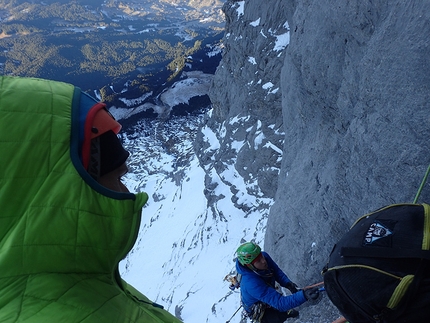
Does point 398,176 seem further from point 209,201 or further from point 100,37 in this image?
point 100,37

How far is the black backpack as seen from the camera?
2.53 meters

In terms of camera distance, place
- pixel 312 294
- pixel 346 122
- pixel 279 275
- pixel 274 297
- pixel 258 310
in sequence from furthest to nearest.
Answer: pixel 346 122
pixel 279 275
pixel 258 310
pixel 274 297
pixel 312 294

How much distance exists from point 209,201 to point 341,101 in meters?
30.1

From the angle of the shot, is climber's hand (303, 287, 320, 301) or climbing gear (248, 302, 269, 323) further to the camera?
climbing gear (248, 302, 269, 323)

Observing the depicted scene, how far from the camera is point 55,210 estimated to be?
167cm

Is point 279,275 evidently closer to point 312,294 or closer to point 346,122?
point 312,294

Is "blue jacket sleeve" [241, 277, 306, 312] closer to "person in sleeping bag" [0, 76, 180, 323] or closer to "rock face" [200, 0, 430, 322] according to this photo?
"rock face" [200, 0, 430, 322]

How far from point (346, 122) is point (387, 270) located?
428 cm

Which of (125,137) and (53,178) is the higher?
(53,178)

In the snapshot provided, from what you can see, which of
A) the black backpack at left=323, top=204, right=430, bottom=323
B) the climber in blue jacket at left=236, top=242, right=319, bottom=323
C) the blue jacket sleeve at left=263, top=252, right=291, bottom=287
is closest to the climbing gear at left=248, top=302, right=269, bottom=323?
the climber in blue jacket at left=236, top=242, right=319, bottom=323

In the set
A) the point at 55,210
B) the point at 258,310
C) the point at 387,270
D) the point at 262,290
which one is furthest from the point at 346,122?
the point at 55,210

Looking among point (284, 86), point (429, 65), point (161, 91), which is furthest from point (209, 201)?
point (161, 91)

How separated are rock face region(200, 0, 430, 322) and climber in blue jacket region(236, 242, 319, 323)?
2.91 feet

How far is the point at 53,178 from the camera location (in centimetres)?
167
